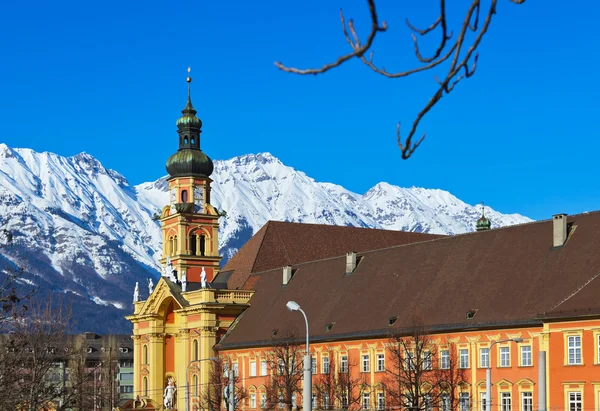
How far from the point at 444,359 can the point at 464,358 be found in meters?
2.22

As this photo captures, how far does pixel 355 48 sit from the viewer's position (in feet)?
35.3

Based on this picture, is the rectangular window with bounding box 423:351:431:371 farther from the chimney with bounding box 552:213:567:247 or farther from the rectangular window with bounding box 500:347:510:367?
the chimney with bounding box 552:213:567:247

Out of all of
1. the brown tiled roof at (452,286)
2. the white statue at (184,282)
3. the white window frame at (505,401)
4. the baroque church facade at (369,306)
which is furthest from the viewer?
the white statue at (184,282)

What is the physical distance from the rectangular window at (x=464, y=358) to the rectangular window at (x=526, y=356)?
5.85 meters

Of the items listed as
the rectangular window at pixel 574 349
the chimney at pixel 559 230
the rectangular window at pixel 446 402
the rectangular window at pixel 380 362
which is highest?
the chimney at pixel 559 230

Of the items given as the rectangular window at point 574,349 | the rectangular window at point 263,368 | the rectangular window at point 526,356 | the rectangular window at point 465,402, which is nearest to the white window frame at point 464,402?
the rectangular window at point 465,402

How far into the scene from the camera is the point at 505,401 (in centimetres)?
7831

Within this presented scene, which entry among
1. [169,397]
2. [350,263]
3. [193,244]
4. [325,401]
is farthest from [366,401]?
[193,244]

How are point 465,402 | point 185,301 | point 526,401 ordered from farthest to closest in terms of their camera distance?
point 185,301, point 465,402, point 526,401

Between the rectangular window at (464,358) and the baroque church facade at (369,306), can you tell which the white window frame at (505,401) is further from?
the rectangular window at (464,358)

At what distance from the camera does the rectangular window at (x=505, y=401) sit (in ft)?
255

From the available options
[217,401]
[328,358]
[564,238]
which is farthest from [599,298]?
[217,401]

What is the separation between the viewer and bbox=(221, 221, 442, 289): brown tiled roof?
12962 cm

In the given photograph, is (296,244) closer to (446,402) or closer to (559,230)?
(446,402)
